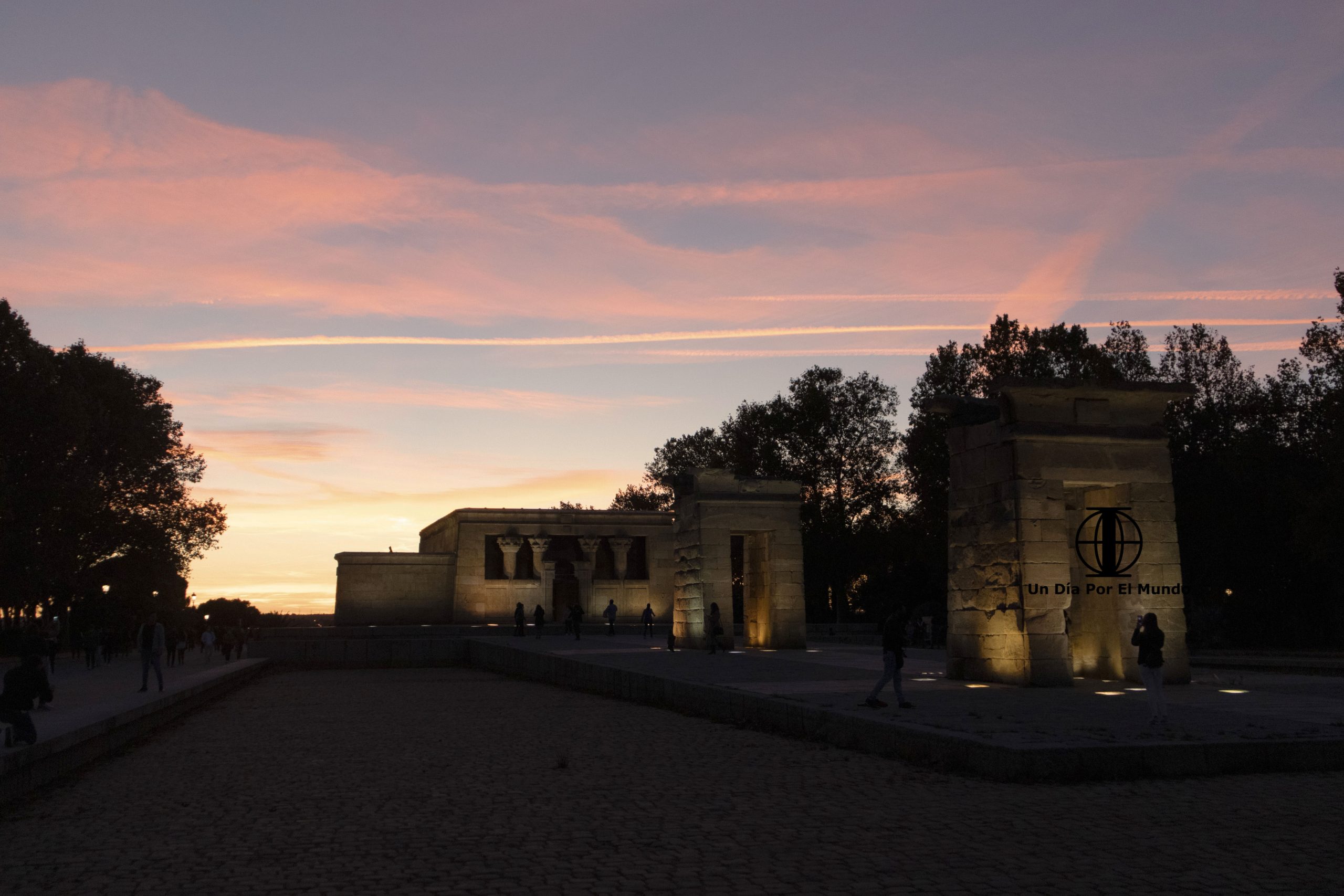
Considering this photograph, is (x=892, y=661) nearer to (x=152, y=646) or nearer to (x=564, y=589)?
(x=152, y=646)

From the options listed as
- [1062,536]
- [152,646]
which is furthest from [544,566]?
[1062,536]

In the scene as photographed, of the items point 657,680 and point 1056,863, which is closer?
point 1056,863

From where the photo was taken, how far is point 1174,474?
48.6m

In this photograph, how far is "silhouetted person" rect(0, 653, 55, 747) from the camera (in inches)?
462

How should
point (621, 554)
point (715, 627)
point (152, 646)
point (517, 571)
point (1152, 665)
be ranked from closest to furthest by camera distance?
point (1152, 665)
point (152, 646)
point (715, 627)
point (621, 554)
point (517, 571)

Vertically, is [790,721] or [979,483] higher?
[979,483]

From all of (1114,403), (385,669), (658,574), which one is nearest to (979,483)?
(1114,403)

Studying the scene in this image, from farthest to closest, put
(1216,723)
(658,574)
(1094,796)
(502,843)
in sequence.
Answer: (658,574) → (1216,723) → (1094,796) → (502,843)

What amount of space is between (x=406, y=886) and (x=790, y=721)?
26.9 feet

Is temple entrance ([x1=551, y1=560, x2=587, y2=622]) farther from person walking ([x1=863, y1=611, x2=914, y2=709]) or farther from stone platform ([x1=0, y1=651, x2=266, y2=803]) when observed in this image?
person walking ([x1=863, y1=611, x2=914, y2=709])

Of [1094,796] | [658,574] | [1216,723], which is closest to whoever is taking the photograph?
[1094,796]

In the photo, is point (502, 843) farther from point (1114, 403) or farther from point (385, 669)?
point (385, 669)

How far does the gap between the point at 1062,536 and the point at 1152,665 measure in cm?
608

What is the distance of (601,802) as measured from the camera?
977 centimetres
